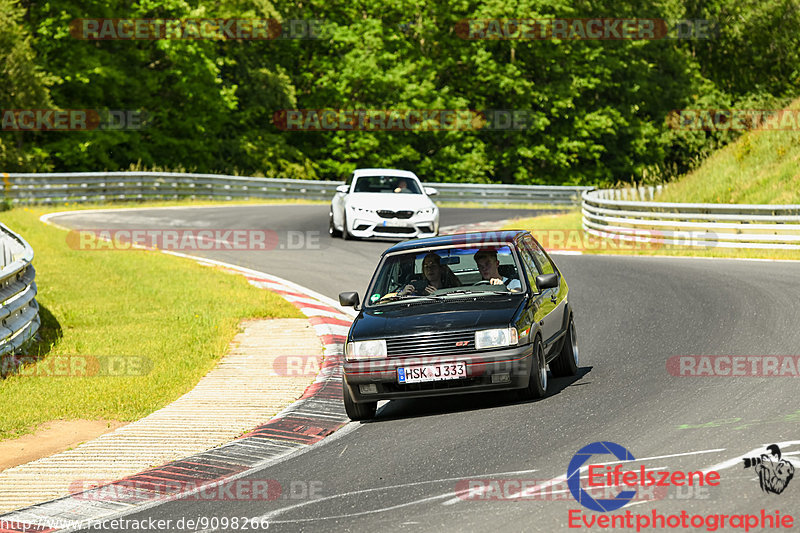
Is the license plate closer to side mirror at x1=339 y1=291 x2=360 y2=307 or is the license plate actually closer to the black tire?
the black tire

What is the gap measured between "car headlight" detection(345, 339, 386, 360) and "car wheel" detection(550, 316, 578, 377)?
2.20m

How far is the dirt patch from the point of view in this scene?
29.1 ft

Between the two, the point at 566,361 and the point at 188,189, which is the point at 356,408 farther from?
the point at 188,189

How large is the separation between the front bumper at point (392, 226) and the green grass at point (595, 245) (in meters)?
3.09

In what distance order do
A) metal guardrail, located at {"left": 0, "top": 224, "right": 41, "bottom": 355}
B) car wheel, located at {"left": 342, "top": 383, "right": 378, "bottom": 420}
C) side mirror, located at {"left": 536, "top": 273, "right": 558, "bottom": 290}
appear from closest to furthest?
car wheel, located at {"left": 342, "top": 383, "right": 378, "bottom": 420}
side mirror, located at {"left": 536, "top": 273, "right": 558, "bottom": 290}
metal guardrail, located at {"left": 0, "top": 224, "right": 41, "bottom": 355}

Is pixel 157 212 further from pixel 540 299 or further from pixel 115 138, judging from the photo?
pixel 540 299

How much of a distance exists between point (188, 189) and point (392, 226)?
55.2ft

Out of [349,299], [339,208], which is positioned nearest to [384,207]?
[339,208]

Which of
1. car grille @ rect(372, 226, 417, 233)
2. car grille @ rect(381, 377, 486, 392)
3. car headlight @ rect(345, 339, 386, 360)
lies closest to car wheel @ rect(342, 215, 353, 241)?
car grille @ rect(372, 226, 417, 233)

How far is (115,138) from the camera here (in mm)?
45969

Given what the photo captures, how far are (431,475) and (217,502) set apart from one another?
1.42 meters

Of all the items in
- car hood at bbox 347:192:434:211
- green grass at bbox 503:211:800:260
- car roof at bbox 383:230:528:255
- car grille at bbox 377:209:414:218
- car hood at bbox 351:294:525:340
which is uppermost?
car roof at bbox 383:230:528:255

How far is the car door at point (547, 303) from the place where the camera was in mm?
9914

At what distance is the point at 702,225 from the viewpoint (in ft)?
76.1
